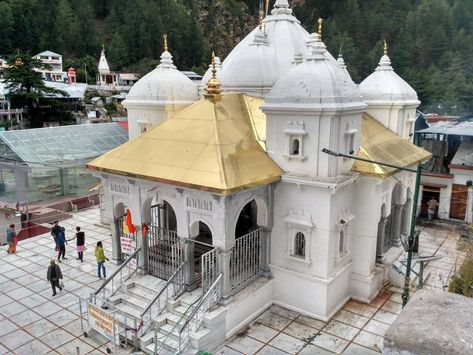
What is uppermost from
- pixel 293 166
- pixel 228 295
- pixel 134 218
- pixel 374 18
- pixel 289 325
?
pixel 374 18

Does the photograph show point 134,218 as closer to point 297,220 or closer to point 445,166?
point 297,220

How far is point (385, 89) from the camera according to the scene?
17562mm

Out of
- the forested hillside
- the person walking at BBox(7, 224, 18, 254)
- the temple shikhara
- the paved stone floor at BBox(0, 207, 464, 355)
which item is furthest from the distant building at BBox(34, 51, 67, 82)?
the temple shikhara

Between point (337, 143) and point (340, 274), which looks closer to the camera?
point (337, 143)

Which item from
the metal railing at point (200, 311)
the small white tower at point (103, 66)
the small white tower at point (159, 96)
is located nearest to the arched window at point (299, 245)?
the metal railing at point (200, 311)

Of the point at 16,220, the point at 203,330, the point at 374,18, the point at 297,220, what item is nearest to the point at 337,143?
the point at 297,220

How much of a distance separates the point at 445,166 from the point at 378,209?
39.5 ft

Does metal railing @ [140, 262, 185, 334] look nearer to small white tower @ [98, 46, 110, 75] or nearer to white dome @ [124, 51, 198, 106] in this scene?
white dome @ [124, 51, 198, 106]

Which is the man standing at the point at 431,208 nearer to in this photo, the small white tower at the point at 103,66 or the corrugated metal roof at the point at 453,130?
the corrugated metal roof at the point at 453,130

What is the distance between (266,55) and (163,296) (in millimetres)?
9441

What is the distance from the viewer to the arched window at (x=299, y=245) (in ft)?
43.4

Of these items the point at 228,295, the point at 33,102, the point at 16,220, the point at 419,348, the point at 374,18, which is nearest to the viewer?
the point at 419,348

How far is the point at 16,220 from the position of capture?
22641mm

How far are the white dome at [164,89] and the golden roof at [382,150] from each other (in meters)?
7.63
